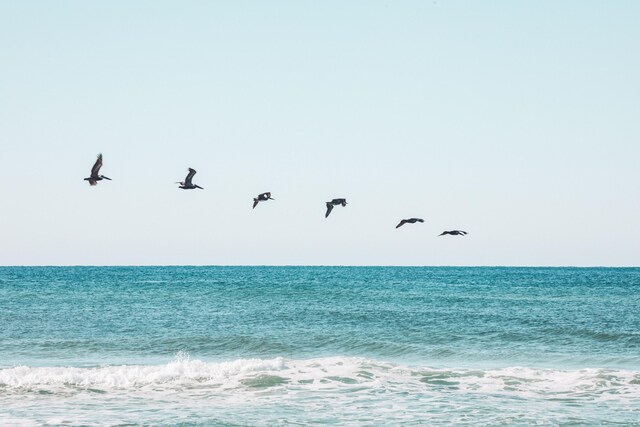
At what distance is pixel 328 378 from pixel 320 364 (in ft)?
6.60

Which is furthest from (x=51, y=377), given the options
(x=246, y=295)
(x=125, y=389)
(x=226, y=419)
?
(x=246, y=295)

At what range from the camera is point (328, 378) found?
2419cm

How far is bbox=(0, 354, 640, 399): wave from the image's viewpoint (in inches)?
895

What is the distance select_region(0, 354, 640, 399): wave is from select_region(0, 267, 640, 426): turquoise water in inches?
2.2

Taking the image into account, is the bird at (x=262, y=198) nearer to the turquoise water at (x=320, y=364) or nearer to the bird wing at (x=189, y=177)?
the bird wing at (x=189, y=177)

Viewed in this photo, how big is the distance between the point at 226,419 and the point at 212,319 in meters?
25.2

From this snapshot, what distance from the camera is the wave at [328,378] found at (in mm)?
22734

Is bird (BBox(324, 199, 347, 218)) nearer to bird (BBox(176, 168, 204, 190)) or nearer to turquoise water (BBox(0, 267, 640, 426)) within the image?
bird (BBox(176, 168, 204, 190))

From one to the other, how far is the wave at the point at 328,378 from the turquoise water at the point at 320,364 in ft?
0.18

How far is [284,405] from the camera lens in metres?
20.8

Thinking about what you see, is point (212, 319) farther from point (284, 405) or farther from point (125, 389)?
point (284, 405)

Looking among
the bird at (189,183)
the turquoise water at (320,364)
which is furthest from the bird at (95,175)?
the turquoise water at (320,364)

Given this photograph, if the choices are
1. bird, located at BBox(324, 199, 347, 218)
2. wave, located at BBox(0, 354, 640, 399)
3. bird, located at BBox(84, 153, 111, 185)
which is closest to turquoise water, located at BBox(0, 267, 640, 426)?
wave, located at BBox(0, 354, 640, 399)

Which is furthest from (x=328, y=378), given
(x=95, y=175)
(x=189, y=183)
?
(x=95, y=175)
